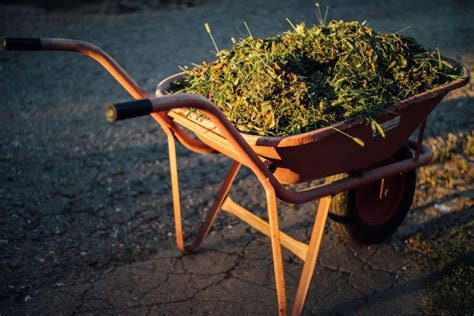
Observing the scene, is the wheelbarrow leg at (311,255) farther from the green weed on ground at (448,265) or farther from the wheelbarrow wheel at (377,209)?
the green weed on ground at (448,265)

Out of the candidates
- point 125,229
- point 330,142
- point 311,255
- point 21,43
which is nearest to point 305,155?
point 330,142

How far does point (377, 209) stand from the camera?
135 inches

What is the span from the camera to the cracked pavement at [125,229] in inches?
122

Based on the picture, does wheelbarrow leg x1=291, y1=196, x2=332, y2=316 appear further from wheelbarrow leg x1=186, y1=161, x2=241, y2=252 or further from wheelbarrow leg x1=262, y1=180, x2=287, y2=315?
wheelbarrow leg x1=186, y1=161, x2=241, y2=252

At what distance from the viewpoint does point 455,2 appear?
9523 mm

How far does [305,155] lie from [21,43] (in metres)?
1.38

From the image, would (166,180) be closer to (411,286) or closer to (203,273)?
(203,273)

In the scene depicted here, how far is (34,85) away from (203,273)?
12.6ft

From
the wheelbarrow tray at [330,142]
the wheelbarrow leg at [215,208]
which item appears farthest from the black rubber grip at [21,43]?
the wheelbarrow leg at [215,208]

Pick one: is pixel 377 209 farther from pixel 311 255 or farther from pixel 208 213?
pixel 208 213

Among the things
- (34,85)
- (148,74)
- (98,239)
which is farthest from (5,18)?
(98,239)

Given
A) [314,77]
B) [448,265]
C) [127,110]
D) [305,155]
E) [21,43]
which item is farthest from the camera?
[448,265]

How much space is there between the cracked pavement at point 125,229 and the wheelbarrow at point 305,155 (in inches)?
10.8

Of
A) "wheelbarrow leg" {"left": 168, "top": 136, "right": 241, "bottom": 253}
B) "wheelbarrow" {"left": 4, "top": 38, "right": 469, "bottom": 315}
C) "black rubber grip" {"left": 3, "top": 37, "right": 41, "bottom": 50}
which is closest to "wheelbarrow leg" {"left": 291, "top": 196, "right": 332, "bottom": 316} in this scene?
"wheelbarrow" {"left": 4, "top": 38, "right": 469, "bottom": 315}
